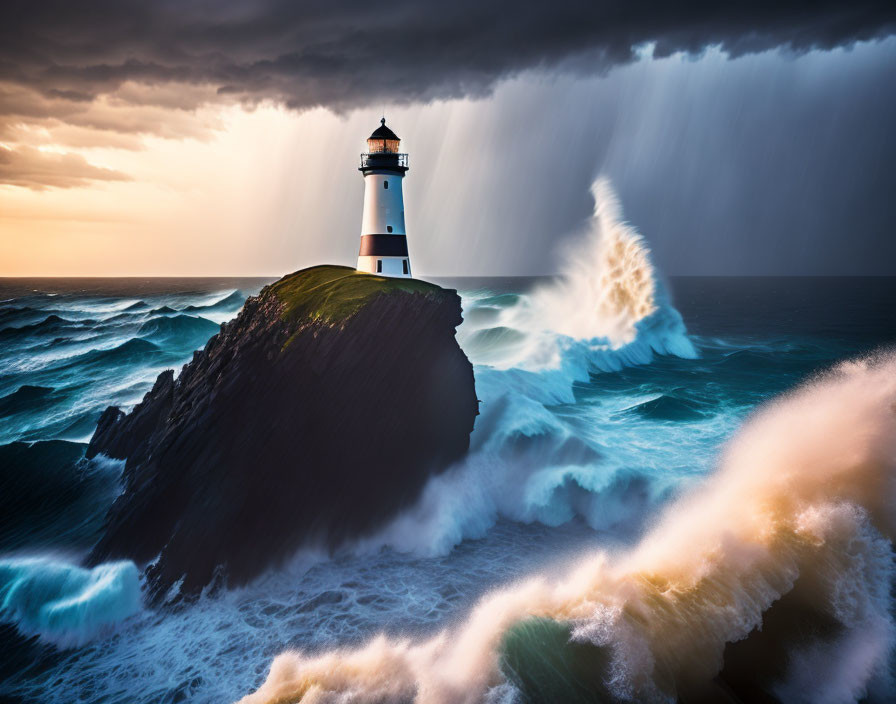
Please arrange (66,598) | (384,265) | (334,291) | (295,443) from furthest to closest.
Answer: (384,265) → (334,291) → (295,443) → (66,598)

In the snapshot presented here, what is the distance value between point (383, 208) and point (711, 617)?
18628 mm

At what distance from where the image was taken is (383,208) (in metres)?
22.2

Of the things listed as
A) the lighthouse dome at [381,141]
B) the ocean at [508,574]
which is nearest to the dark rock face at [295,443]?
the ocean at [508,574]

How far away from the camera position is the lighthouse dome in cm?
2227

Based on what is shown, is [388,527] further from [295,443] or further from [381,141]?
[381,141]

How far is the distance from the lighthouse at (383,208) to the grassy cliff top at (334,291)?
5.62 metres

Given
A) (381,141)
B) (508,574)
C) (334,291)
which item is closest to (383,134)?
(381,141)

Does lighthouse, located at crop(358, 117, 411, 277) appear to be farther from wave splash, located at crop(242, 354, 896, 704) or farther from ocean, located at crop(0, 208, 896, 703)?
wave splash, located at crop(242, 354, 896, 704)

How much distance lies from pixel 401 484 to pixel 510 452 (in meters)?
3.98

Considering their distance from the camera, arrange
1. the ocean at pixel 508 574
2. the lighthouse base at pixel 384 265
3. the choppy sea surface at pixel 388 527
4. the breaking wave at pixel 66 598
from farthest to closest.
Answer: the lighthouse base at pixel 384 265
the breaking wave at pixel 66 598
the choppy sea surface at pixel 388 527
the ocean at pixel 508 574

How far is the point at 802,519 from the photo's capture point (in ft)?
34.6

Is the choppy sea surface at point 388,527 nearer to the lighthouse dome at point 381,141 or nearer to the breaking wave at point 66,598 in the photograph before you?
the breaking wave at point 66,598

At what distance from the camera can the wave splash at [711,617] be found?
7514 millimetres

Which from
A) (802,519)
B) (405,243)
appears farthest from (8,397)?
(802,519)
